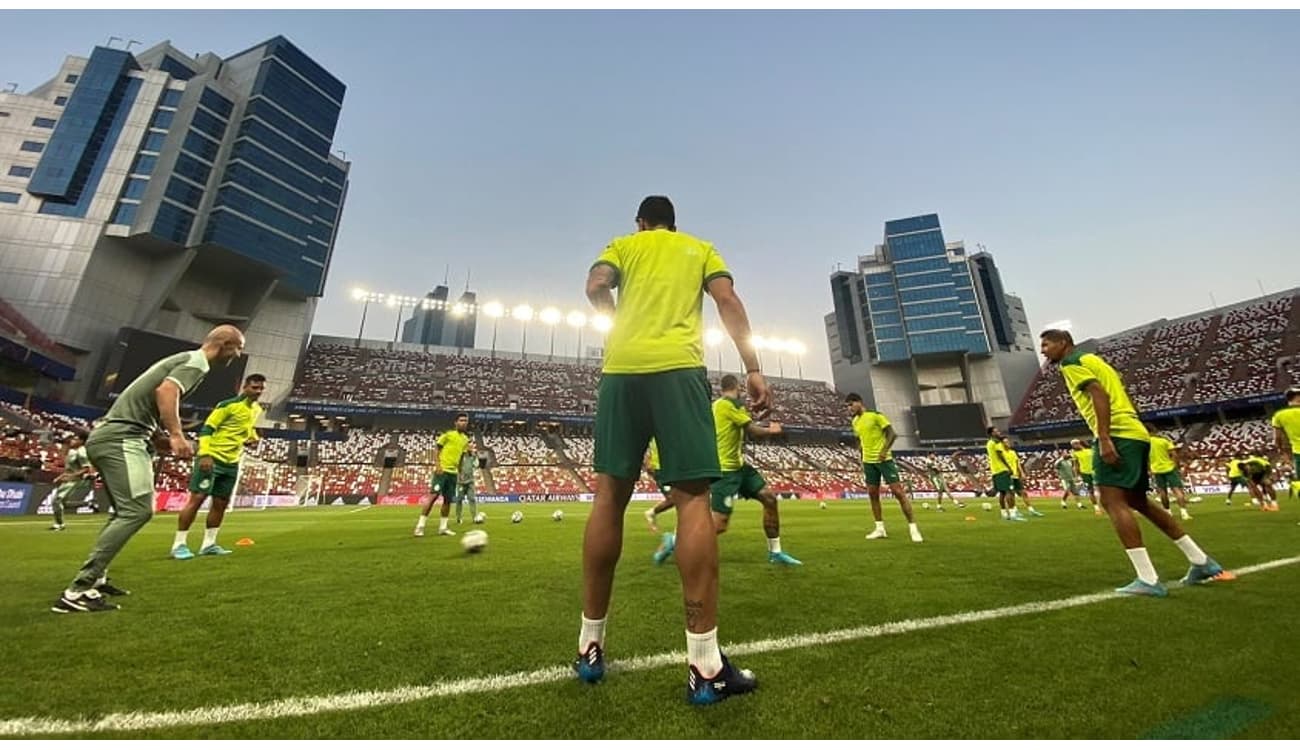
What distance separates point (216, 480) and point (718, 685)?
27.6ft

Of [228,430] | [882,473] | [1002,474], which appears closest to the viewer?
[228,430]

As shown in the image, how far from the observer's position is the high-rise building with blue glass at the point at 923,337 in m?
67.2

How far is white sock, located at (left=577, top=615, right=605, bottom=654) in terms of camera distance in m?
2.50

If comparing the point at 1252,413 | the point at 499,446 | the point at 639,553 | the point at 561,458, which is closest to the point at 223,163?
the point at 499,446

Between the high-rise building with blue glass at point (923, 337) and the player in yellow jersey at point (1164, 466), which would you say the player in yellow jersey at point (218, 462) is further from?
the high-rise building with blue glass at point (923, 337)

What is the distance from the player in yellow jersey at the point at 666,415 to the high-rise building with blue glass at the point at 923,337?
6794cm

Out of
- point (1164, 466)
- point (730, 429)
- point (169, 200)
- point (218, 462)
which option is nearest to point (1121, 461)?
point (730, 429)

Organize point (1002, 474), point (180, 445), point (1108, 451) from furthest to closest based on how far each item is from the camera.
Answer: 1. point (1002, 474)
2. point (1108, 451)
3. point (180, 445)

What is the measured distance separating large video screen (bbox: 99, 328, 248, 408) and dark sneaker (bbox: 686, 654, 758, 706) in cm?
4669

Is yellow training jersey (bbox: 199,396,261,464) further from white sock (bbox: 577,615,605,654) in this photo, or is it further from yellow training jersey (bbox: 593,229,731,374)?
white sock (bbox: 577,615,605,654)

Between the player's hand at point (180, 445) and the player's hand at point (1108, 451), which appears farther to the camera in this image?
the player's hand at point (1108, 451)

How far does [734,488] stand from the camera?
260 inches

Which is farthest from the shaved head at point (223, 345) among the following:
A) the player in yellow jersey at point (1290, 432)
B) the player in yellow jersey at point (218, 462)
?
the player in yellow jersey at point (1290, 432)

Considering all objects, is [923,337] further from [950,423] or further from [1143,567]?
[1143,567]
